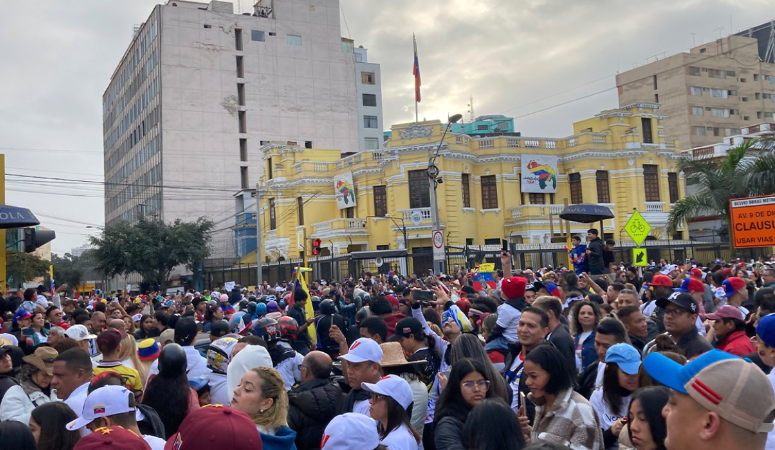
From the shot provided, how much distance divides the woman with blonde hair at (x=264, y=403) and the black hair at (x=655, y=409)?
6.46 ft

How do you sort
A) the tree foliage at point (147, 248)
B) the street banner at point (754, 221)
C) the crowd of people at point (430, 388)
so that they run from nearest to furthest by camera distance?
the crowd of people at point (430, 388) < the street banner at point (754, 221) < the tree foliage at point (147, 248)

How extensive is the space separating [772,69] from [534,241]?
4821 cm

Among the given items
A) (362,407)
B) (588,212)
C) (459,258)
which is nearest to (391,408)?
(362,407)

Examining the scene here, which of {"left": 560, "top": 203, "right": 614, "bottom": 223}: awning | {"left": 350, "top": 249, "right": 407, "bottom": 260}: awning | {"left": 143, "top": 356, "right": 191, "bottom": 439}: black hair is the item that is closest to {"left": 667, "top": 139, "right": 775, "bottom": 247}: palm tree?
{"left": 560, "top": 203, "right": 614, "bottom": 223}: awning

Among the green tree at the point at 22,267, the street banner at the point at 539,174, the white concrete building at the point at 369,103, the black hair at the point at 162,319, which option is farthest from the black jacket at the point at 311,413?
the white concrete building at the point at 369,103

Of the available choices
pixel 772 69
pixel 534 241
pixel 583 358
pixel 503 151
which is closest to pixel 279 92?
pixel 503 151

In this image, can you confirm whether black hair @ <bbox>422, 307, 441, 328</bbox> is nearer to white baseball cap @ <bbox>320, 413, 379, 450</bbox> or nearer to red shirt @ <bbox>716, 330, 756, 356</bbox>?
red shirt @ <bbox>716, 330, 756, 356</bbox>

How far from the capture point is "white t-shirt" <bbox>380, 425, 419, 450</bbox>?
415 cm

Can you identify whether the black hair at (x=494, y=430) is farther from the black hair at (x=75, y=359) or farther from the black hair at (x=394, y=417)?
the black hair at (x=75, y=359)

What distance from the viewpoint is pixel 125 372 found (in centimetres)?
589

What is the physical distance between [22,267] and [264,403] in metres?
29.3

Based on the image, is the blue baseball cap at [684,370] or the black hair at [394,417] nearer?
the blue baseball cap at [684,370]

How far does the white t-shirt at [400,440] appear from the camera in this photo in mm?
4154

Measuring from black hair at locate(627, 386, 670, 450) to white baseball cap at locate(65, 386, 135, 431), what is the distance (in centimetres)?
286
